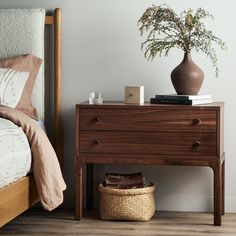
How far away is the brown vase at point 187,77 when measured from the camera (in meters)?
3.44

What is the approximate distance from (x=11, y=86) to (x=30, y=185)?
61cm

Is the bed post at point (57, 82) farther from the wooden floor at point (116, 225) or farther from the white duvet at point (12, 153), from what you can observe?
the white duvet at point (12, 153)

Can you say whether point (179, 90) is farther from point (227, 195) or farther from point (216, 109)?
point (227, 195)

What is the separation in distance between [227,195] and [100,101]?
0.96 meters

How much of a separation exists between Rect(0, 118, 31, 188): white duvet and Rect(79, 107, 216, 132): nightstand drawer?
18.6 inches

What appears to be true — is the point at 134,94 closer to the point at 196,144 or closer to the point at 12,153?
the point at 196,144

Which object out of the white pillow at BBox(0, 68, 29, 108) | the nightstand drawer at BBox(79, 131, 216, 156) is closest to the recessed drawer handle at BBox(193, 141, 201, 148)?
the nightstand drawer at BBox(79, 131, 216, 156)

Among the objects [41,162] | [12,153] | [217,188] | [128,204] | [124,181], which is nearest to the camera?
[12,153]

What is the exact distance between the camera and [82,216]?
11.8 ft

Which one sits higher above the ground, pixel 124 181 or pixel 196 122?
pixel 196 122

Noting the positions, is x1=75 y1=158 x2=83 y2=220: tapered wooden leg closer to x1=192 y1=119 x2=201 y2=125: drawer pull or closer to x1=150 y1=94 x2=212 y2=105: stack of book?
x1=150 y1=94 x2=212 y2=105: stack of book

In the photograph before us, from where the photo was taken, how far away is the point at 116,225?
3.38 meters

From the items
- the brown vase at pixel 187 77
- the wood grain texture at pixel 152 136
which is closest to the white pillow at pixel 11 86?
the wood grain texture at pixel 152 136

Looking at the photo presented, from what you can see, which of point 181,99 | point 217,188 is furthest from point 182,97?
→ point 217,188
